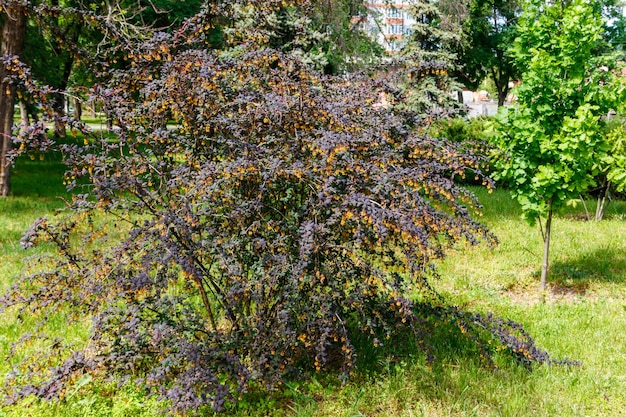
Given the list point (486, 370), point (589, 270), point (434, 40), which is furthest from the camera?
point (434, 40)

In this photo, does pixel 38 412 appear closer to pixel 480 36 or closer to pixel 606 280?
pixel 606 280

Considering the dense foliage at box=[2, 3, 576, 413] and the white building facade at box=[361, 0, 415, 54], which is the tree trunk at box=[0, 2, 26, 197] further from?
the dense foliage at box=[2, 3, 576, 413]

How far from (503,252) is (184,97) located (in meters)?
5.59

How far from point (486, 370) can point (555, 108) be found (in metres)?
3.30

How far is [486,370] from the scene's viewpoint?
3.96 metres

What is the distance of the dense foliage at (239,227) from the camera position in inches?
122

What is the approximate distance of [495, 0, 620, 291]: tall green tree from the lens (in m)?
5.53

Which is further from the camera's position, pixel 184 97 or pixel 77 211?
pixel 184 97

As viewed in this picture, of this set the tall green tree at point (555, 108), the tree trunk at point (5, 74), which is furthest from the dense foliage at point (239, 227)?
the tree trunk at point (5, 74)

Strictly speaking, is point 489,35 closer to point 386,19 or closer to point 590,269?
point 386,19

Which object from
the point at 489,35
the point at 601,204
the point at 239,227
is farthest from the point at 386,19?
the point at 489,35

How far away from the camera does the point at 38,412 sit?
343cm

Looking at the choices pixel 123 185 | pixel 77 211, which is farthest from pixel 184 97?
pixel 77 211

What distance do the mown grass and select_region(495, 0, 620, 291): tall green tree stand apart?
2.33 feet
